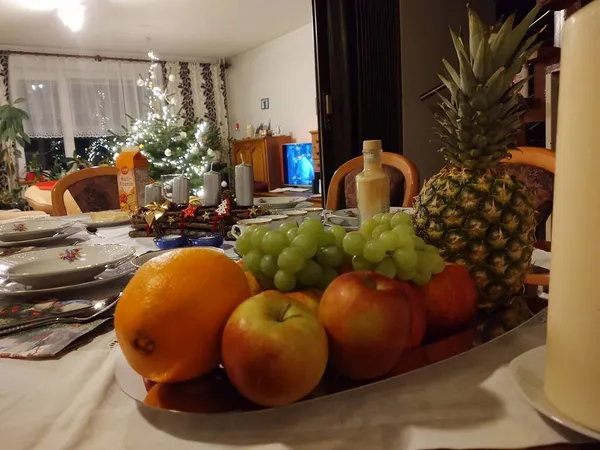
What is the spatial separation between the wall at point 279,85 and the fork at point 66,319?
4.95m

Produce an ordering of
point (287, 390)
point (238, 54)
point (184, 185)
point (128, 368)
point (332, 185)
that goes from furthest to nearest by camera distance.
Result: point (238, 54) < point (332, 185) < point (184, 185) < point (128, 368) < point (287, 390)

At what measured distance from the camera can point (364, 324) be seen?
1.28 ft

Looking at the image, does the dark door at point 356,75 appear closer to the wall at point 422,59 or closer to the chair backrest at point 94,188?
the wall at point 422,59

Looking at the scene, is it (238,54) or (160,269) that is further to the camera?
(238,54)

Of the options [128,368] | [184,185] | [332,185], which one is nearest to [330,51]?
[332,185]

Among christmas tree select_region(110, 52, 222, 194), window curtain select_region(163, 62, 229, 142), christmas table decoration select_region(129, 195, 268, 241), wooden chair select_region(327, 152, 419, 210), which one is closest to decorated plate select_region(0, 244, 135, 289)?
christmas table decoration select_region(129, 195, 268, 241)

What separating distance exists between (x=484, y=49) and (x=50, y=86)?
670 centimetres

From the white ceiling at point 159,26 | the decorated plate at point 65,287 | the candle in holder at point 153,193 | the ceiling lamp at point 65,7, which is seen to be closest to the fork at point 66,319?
the decorated plate at point 65,287

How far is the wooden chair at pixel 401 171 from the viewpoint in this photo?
1761 mm

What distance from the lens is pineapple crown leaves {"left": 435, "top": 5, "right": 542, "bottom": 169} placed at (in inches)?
26.5

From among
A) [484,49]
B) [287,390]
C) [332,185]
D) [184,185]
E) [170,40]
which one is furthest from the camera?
[170,40]

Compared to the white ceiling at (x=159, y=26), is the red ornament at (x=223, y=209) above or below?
below

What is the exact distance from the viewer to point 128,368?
0.48m

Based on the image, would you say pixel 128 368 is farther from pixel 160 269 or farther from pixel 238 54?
pixel 238 54
